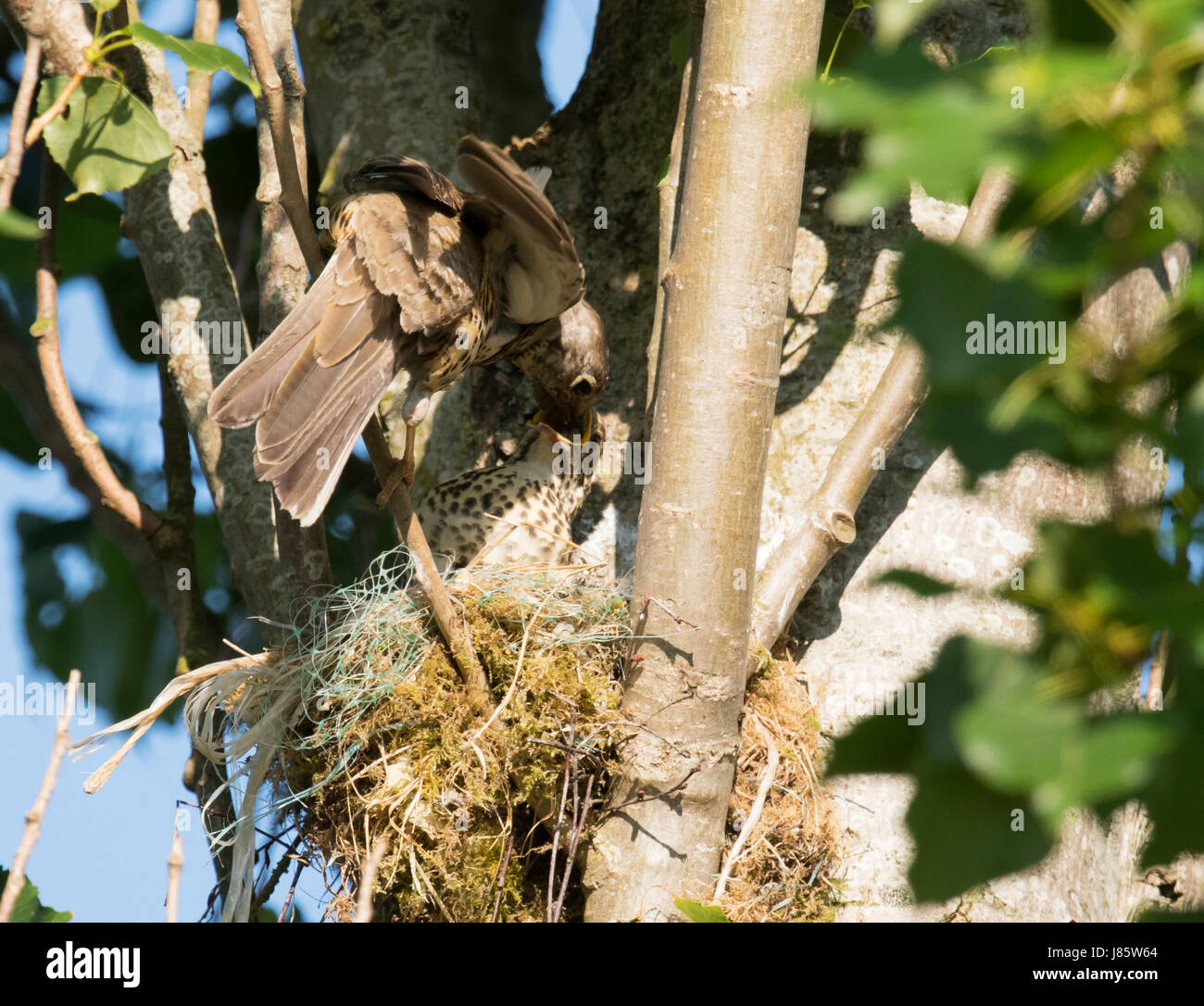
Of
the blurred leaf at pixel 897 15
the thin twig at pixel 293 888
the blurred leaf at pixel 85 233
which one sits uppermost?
the blurred leaf at pixel 85 233

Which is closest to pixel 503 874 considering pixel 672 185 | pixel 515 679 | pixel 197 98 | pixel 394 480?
pixel 515 679

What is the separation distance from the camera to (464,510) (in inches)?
119

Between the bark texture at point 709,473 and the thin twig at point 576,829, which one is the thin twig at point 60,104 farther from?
the thin twig at point 576,829

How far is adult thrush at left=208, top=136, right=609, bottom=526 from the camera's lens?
6.98 ft

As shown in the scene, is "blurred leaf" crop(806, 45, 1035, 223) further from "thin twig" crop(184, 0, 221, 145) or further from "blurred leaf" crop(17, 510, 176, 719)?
"blurred leaf" crop(17, 510, 176, 719)

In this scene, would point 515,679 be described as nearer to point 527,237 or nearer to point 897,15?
point 527,237

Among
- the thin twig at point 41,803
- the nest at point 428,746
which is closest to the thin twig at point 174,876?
the thin twig at point 41,803

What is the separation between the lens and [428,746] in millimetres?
2350

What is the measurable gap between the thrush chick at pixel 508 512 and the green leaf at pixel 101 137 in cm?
107

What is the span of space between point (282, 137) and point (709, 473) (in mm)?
955

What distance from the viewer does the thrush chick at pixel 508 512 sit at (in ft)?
9.89

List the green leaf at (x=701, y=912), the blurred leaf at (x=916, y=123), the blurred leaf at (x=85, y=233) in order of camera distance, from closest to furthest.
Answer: the blurred leaf at (x=916, y=123)
the green leaf at (x=701, y=912)
the blurred leaf at (x=85, y=233)

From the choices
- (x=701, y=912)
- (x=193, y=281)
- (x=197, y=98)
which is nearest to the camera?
(x=701, y=912)
